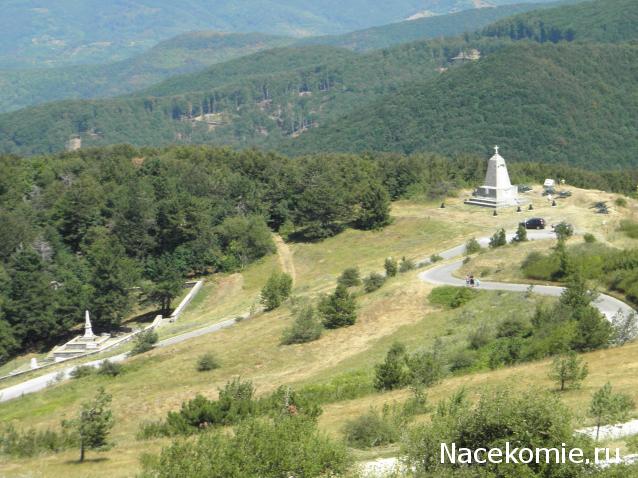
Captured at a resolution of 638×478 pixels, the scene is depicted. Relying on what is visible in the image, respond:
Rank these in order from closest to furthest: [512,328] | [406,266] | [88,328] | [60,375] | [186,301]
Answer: [512,328] < [60,375] < [406,266] < [88,328] < [186,301]

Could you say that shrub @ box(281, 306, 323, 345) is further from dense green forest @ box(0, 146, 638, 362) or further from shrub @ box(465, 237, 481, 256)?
dense green forest @ box(0, 146, 638, 362)

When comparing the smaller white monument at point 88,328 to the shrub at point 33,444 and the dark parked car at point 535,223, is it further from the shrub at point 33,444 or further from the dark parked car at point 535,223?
the dark parked car at point 535,223

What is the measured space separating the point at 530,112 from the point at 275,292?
128 meters

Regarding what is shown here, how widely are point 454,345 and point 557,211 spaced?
111 ft

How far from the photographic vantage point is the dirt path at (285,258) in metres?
67.9

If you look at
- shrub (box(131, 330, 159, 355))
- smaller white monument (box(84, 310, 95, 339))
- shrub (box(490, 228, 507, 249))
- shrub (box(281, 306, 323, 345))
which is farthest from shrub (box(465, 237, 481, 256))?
smaller white monument (box(84, 310, 95, 339))

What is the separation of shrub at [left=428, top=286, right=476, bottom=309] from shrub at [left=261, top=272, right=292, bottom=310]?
11.5 m

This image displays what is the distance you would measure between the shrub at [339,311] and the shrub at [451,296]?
4.44m

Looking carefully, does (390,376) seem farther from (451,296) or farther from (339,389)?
(451,296)

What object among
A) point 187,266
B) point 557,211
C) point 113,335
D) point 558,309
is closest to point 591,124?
point 557,211

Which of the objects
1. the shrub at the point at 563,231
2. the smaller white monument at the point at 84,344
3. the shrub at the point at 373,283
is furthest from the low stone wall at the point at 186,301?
the shrub at the point at 563,231

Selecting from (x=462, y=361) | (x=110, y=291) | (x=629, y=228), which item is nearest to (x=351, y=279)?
(x=110, y=291)

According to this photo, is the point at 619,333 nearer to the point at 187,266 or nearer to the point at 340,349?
the point at 340,349

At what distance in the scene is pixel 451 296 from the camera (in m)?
45.1
